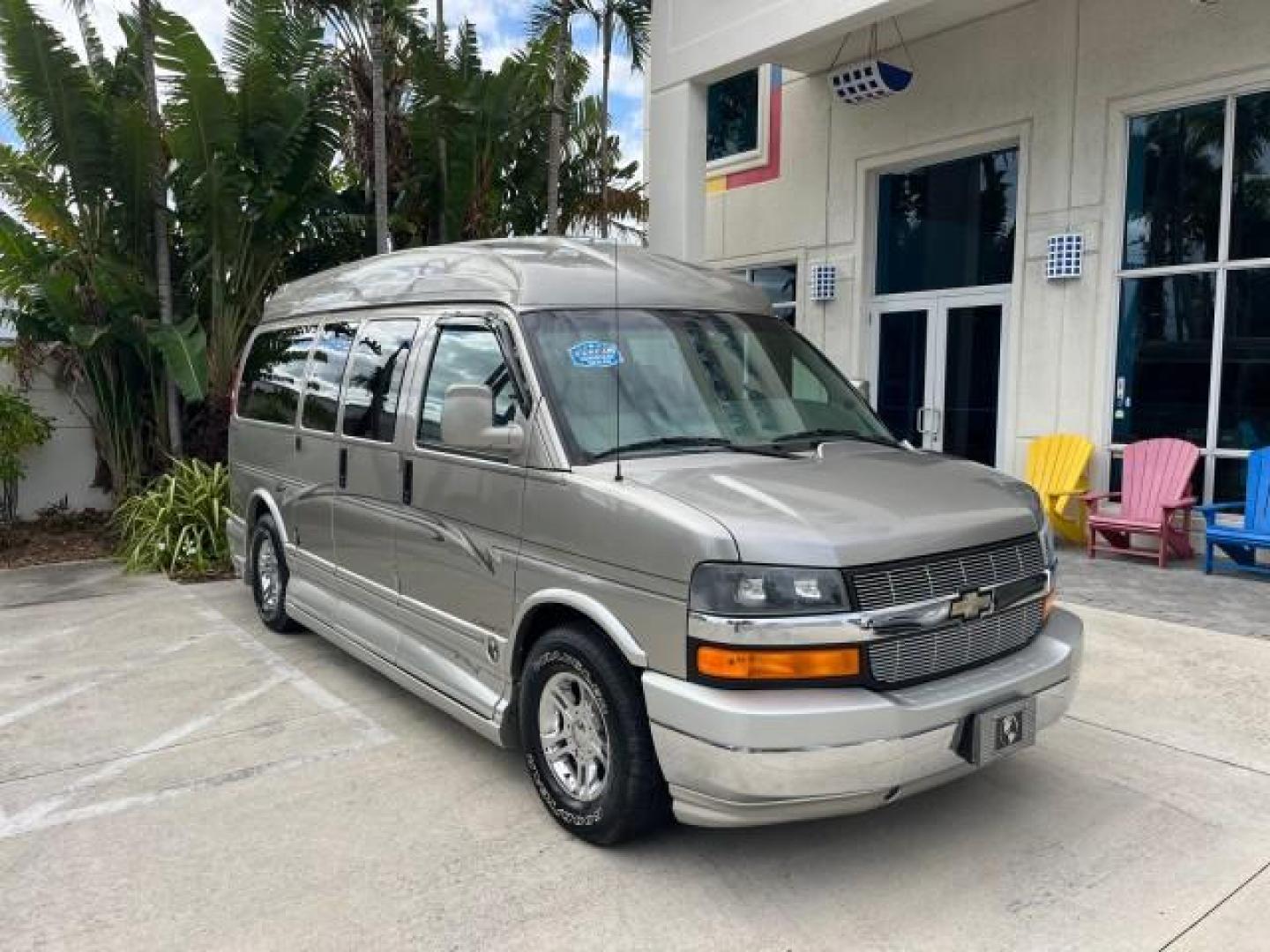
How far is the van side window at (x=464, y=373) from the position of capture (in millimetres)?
4039

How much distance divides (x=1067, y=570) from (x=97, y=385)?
962 centimetres

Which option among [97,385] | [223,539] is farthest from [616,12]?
[223,539]

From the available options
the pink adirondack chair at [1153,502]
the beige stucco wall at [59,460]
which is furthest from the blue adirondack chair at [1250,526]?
the beige stucco wall at [59,460]

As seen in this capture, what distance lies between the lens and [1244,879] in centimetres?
339

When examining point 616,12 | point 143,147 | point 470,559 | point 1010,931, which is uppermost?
point 616,12

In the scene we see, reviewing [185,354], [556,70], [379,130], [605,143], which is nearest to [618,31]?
[605,143]

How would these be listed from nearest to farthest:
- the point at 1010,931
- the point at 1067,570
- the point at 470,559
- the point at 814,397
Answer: the point at 1010,931 < the point at 470,559 < the point at 814,397 < the point at 1067,570

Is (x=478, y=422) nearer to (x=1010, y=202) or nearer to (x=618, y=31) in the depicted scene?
(x=1010, y=202)

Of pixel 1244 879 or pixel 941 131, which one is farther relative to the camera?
pixel 941 131

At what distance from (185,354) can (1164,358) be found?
29.8 feet

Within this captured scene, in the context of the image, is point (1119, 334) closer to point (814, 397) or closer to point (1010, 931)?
point (814, 397)

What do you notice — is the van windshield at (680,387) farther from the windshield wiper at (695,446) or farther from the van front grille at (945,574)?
→ the van front grille at (945,574)

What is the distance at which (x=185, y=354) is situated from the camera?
29.7 feet

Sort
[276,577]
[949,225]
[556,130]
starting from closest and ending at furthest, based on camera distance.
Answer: [276,577], [949,225], [556,130]
